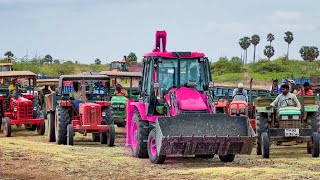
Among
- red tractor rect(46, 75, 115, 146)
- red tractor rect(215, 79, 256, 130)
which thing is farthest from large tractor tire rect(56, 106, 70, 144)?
red tractor rect(215, 79, 256, 130)

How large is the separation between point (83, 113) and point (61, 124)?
66cm

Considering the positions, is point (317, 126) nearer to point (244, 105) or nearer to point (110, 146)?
point (244, 105)

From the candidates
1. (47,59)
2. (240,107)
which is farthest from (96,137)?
(47,59)

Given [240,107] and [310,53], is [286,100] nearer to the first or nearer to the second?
[240,107]

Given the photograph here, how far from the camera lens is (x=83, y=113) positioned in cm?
2195

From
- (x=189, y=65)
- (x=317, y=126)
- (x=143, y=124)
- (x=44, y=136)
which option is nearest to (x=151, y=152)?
(x=143, y=124)

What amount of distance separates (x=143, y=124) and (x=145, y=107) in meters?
0.39

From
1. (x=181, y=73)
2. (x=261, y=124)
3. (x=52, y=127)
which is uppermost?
(x=181, y=73)

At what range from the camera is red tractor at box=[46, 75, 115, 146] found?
21.9m

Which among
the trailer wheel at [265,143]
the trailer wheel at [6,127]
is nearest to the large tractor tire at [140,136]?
the trailer wheel at [265,143]

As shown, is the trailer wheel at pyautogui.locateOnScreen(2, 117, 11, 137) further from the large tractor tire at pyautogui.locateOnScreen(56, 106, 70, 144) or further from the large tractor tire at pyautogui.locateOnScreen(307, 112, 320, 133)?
the large tractor tire at pyautogui.locateOnScreen(307, 112, 320, 133)

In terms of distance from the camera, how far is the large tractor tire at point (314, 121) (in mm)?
18875

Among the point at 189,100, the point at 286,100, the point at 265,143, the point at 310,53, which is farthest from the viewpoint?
the point at 310,53

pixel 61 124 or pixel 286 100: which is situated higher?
pixel 286 100
